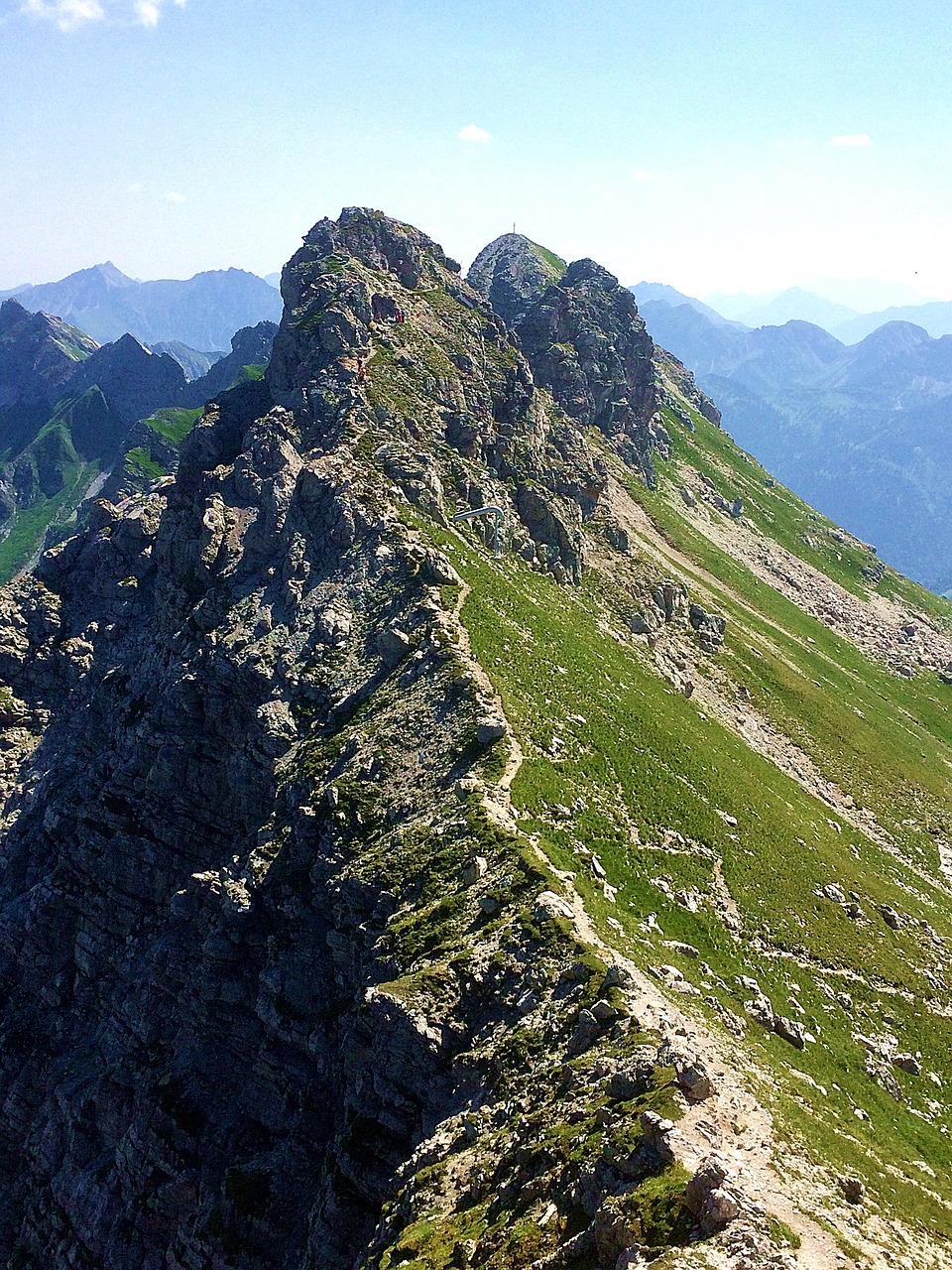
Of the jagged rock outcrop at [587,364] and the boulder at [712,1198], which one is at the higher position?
the jagged rock outcrop at [587,364]

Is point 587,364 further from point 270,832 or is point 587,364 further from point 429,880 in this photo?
point 429,880

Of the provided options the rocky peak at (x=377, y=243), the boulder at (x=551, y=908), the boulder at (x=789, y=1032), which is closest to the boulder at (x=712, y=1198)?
the boulder at (x=551, y=908)

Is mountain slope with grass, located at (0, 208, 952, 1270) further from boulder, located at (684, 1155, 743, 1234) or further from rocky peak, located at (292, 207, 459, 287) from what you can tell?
rocky peak, located at (292, 207, 459, 287)

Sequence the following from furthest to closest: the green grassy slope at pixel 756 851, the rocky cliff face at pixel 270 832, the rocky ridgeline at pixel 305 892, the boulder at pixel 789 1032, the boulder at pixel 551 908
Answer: the boulder at pixel 789 1032
the rocky cliff face at pixel 270 832
the green grassy slope at pixel 756 851
the boulder at pixel 551 908
the rocky ridgeline at pixel 305 892

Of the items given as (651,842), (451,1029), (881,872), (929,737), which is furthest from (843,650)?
(451,1029)

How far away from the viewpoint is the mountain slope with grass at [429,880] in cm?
3216

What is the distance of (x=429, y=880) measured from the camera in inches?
1907

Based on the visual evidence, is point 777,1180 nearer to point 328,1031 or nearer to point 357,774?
point 328,1031

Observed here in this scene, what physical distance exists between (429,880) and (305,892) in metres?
11.7

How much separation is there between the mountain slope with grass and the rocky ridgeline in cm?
28

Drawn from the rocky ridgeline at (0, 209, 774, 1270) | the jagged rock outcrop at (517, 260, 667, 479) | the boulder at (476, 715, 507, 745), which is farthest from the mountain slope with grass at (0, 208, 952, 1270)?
the jagged rock outcrop at (517, 260, 667, 479)

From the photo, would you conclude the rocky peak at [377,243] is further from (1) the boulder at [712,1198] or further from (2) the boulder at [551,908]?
(1) the boulder at [712,1198]

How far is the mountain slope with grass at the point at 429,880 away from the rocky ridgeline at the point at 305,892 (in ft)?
0.91

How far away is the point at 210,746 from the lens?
74.1 m
